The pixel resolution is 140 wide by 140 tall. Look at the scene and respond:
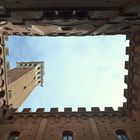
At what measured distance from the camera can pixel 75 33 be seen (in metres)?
23.7

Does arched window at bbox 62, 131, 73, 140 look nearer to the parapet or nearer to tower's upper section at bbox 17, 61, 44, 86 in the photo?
the parapet

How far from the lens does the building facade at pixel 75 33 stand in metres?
15.1

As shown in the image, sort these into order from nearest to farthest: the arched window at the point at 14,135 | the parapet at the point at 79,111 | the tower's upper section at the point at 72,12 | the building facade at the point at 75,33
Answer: the tower's upper section at the point at 72,12
the building facade at the point at 75,33
the arched window at the point at 14,135
the parapet at the point at 79,111

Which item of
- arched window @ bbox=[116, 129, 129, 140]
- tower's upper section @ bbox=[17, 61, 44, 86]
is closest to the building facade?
arched window @ bbox=[116, 129, 129, 140]

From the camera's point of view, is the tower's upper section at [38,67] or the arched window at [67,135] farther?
the tower's upper section at [38,67]

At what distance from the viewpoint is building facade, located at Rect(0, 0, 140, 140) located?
15.1 metres

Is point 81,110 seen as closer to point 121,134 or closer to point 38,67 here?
point 121,134

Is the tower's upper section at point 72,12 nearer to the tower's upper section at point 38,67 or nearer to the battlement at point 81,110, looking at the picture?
the battlement at point 81,110

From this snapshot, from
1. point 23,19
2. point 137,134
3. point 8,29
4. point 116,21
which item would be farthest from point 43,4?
point 137,134

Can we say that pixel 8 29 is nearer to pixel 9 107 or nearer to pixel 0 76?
pixel 0 76

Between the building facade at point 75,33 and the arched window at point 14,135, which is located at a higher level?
the building facade at point 75,33

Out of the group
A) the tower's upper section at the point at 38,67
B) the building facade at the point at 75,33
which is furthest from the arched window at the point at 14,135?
the tower's upper section at the point at 38,67

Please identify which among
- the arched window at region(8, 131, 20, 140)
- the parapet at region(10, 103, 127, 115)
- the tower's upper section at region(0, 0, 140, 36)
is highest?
the tower's upper section at region(0, 0, 140, 36)

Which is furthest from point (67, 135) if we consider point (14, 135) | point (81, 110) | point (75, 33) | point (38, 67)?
point (38, 67)
